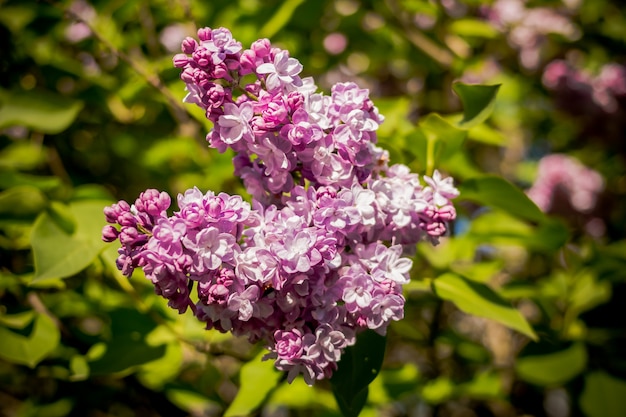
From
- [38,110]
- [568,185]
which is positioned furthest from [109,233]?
[568,185]

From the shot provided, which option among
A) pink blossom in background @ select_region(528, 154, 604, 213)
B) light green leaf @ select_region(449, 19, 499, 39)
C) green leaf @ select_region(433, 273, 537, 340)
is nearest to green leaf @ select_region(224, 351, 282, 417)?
green leaf @ select_region(433, 273, 537, 340)

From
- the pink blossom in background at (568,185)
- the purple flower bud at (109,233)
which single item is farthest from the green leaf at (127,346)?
the pink blossom in background at (568,185)

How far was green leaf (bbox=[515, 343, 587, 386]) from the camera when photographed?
155 centimetres

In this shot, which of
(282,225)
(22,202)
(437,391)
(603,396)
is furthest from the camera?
(603,396)

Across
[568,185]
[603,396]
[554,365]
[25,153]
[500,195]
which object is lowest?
[568,185]

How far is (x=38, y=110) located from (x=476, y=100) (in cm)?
102

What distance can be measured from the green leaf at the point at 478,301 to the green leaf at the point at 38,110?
0.94 meters

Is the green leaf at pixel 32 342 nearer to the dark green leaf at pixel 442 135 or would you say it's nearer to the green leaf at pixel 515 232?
A: the dark green leaf at pixel 442 135

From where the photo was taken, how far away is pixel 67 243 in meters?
1.08

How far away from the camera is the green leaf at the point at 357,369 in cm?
85

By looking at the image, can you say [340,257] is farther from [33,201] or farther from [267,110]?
[33,201]

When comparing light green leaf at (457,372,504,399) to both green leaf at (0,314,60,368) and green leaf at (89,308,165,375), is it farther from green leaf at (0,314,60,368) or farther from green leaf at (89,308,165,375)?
green leaf at (0,314,60,368)

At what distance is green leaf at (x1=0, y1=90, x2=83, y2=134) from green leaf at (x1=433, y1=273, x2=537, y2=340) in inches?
37.2

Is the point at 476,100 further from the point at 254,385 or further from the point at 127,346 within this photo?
the point at 127,346
